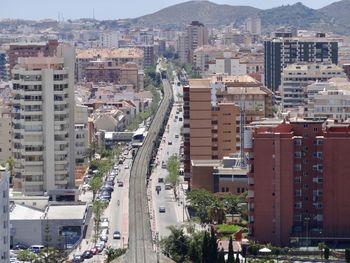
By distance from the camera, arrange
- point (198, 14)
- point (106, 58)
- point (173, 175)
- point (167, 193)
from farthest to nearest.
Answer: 1. point (198, 14)
2. point (106, 58)
3. point (167, 193)
4. point (173, 175)

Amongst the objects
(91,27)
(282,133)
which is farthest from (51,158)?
(91,27)

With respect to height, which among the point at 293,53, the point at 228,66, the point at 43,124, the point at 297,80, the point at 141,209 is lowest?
the point at 141,209

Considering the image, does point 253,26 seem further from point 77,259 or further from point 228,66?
point 77,259

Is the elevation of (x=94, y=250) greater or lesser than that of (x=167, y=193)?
greater

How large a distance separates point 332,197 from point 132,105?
2725 cm

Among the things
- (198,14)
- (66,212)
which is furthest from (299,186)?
(198,14)

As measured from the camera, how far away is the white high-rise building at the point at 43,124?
2936 centimetres

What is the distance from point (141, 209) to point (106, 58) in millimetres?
40735

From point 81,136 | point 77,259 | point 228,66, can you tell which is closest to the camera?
point 77,259

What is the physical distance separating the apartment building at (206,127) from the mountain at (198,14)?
106m

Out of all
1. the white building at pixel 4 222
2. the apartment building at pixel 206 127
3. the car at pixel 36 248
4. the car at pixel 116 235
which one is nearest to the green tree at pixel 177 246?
the car at pixel 116 235

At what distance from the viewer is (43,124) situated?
2948cm

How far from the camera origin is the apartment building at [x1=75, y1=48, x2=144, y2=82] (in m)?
66.1

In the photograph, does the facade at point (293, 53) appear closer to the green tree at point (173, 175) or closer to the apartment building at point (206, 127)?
the apartment building at point (206, 127)
